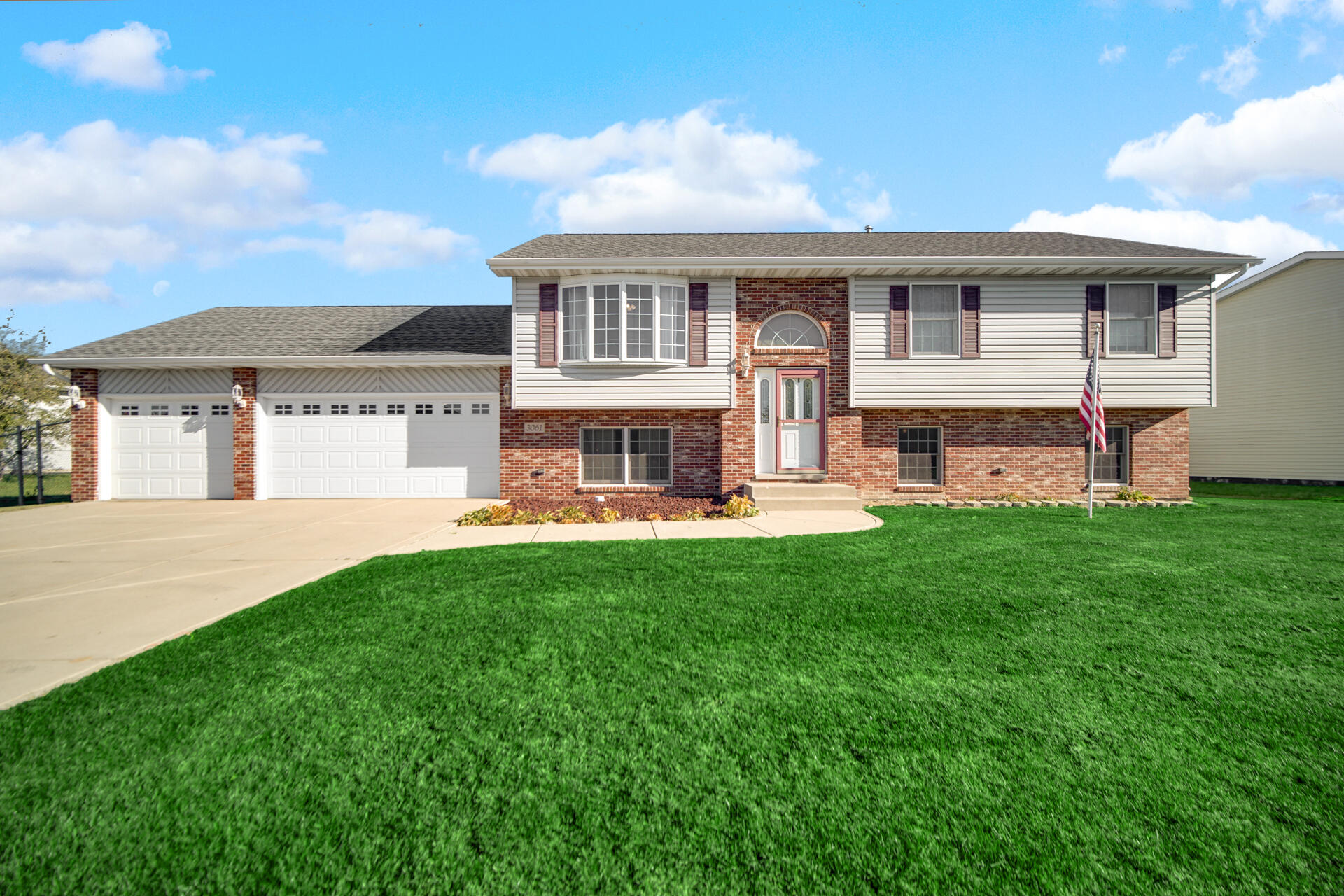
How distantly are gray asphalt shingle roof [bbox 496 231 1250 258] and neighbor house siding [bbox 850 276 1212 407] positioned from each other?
2.12 feet

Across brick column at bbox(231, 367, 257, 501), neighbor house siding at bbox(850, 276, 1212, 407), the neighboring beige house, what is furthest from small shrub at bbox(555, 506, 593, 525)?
the neighboring beige house

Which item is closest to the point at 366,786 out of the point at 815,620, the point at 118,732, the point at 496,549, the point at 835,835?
the point at 118,732

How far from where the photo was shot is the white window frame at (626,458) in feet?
41.8

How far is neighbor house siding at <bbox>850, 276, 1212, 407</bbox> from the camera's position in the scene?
1212 centimetres

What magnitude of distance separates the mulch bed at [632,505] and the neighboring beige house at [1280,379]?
46.3ft

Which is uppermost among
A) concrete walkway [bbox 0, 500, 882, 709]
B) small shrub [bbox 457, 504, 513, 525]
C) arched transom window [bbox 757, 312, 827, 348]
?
arched transom window [bbox 757, 312, 827, 348]

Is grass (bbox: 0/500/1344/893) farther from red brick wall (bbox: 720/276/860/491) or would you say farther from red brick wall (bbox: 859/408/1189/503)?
red brick wall (bbox: 859/408/1189/503)

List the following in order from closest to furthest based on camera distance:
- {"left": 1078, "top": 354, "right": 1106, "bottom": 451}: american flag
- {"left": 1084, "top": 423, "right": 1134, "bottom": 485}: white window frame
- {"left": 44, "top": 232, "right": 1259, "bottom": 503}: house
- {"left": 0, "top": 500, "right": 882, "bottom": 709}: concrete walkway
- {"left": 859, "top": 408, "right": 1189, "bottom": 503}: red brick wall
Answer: {"left": 0, "top": 500, "right": 882, "bottom": 709}: concrete walkway < {"left": 1078, "top": 354, "right": 1106, "bottom": 451}: american flag < {"left": 44, "top": 232, "right": 1259, "bottom": 503}: house < {"left": 859, "top": 408, "right": 1189, "bottom": 503}: red brick wall < {"left": 1084, "top": 423, "right": 1134, "bottom": 485}: white window frame

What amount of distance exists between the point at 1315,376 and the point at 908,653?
20203mm

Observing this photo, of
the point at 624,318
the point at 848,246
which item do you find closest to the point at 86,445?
the point at 624,318

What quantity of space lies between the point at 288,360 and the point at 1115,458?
1800 centimetres

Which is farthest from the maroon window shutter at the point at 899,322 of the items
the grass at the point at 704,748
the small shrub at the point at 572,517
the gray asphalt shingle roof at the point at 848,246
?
the grass at the point at 704,748

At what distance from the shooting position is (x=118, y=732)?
9.98ft

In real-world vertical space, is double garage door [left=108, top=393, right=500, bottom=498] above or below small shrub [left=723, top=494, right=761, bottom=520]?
above
